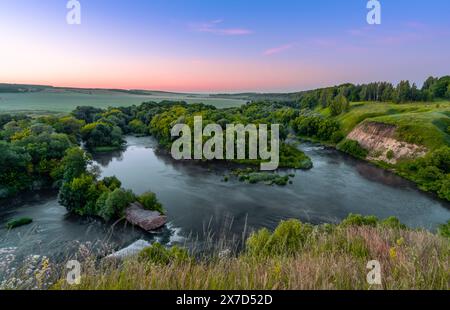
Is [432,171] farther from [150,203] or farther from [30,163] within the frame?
[30,163]

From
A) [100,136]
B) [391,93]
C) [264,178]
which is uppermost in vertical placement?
[391,93]

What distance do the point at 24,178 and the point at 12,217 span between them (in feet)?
31.1

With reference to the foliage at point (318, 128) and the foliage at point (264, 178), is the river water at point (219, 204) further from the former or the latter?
the foliage at point (318, 128)

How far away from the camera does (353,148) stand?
57312 millimetres

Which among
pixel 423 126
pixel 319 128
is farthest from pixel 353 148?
pixel 319 128

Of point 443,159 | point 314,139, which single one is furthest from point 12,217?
point 314,139

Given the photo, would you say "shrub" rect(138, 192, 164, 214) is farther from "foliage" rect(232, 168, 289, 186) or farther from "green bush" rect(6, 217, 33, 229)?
"foliage" rect(232, 168, 289, 186)

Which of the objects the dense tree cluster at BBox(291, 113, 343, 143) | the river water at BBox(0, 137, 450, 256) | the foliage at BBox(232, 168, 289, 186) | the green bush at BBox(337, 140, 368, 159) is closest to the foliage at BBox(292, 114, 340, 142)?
the dense tree cluster at BBox(291, 113, 343, 143)

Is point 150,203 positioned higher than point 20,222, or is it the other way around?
point 150,203

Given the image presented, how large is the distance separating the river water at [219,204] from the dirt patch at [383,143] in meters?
6.83

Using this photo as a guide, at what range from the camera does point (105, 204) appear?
25797mm

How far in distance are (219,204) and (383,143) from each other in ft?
137

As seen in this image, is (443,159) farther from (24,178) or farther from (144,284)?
(24,178)

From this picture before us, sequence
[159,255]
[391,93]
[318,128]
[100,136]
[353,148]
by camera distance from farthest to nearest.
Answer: [391,93]
[318,128]
[100,136]
[353,148]
[159,255]
